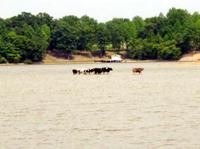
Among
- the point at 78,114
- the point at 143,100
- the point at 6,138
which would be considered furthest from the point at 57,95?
the point at 6,138

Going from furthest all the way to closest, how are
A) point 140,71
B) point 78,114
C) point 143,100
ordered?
point 140,71, point 143,100, point 78,114

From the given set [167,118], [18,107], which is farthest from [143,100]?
[167,118]

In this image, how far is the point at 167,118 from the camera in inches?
1773

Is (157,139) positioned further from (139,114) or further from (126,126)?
(139,114)

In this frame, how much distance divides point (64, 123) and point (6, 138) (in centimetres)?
585

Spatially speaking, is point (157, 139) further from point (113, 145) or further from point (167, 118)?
point (167, 118)

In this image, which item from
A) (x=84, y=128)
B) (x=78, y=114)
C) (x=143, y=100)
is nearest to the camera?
(x=84, y=128)

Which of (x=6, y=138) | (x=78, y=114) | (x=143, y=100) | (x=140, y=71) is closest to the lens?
(x=6, y=138)

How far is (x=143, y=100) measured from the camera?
2344 inches

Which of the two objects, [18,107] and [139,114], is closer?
[139,114]

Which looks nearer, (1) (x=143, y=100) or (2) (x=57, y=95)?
(1) (x=143, y=100)

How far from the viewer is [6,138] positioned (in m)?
38.8

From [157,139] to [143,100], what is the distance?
2213 centimetres

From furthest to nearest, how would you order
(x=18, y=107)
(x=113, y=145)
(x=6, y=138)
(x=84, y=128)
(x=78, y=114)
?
(x=18, y=107) → (x=78, y=114) → (x=84, y=128) → (x=6, y=138) → (x=113, y=145)
